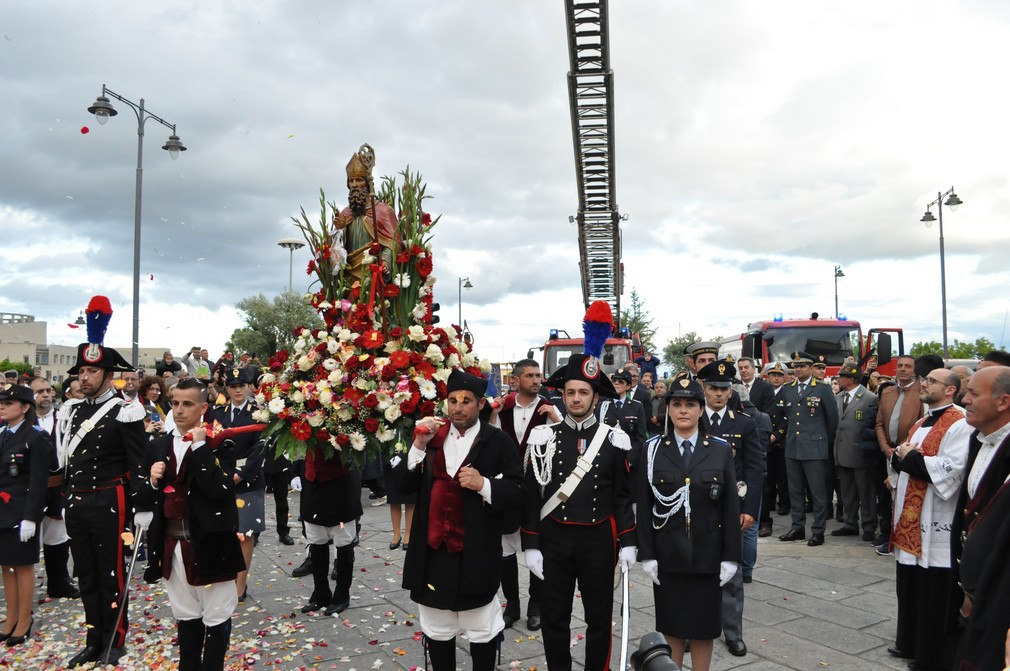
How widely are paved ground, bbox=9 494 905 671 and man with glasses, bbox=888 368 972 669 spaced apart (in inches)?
13.3

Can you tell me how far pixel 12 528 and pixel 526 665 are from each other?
4272mm

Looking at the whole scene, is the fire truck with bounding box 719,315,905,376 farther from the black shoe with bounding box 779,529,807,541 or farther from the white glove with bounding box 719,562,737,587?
the white glove with bounding box 719,562,737,587

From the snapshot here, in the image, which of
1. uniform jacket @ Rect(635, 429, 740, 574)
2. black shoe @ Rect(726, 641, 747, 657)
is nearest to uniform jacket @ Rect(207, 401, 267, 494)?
uniform jacket @ Rect(635, 429, 740, 574)

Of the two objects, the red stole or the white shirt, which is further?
the red stole

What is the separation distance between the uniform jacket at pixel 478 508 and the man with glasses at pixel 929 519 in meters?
2.90

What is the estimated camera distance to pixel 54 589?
717 cm

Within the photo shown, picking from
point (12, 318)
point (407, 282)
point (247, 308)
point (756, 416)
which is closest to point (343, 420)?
point (407, 282)

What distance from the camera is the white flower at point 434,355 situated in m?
5.41

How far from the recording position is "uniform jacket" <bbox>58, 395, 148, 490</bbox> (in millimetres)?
5543

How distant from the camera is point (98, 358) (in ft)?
18.8

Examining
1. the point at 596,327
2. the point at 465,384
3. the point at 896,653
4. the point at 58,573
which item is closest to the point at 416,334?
the point at 465,384

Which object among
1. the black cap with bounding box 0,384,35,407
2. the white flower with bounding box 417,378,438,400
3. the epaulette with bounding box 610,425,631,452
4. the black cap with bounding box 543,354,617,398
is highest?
the black cap with bounding box 543,354,617,398

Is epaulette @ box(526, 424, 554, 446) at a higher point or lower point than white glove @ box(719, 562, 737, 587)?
higher

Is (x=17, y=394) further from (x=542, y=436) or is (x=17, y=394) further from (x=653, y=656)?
(x=653, y=656)
